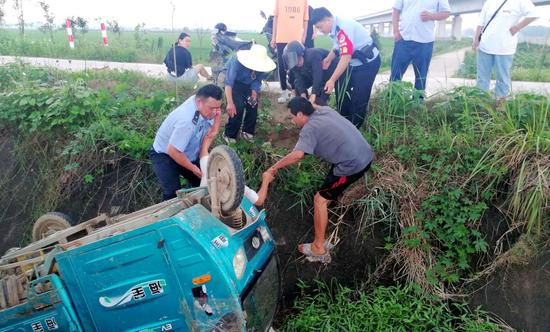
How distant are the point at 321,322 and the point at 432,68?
404 inches

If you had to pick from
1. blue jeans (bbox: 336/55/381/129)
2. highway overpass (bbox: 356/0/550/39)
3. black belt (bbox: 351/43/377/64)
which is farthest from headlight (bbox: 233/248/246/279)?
highway overpass (bbox: 356/0/550/39)

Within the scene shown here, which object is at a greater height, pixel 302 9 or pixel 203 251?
pixel 302 9

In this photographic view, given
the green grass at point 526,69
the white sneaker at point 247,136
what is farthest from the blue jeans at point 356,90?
the green grass at point 526,69

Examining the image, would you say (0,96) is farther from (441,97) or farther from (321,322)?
(441,97)

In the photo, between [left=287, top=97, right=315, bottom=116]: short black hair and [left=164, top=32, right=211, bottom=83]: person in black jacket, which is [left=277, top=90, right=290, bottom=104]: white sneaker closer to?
[left=164, top=32, right=211, bottom=83]: person in black jacket

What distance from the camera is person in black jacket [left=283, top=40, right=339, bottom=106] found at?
511 centimetres

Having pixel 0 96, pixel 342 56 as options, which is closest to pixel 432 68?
pixel 342 56

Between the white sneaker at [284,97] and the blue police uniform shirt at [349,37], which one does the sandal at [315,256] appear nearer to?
the blue police uniform shirt at [349,37]

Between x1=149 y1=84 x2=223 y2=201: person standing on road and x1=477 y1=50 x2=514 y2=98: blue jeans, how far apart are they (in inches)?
134

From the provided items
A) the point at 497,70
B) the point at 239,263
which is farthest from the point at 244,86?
the point at 497,70

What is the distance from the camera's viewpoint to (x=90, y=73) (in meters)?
8.31

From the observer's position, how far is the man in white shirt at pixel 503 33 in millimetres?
5227

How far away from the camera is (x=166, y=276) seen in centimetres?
286

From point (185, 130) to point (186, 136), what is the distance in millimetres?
59
